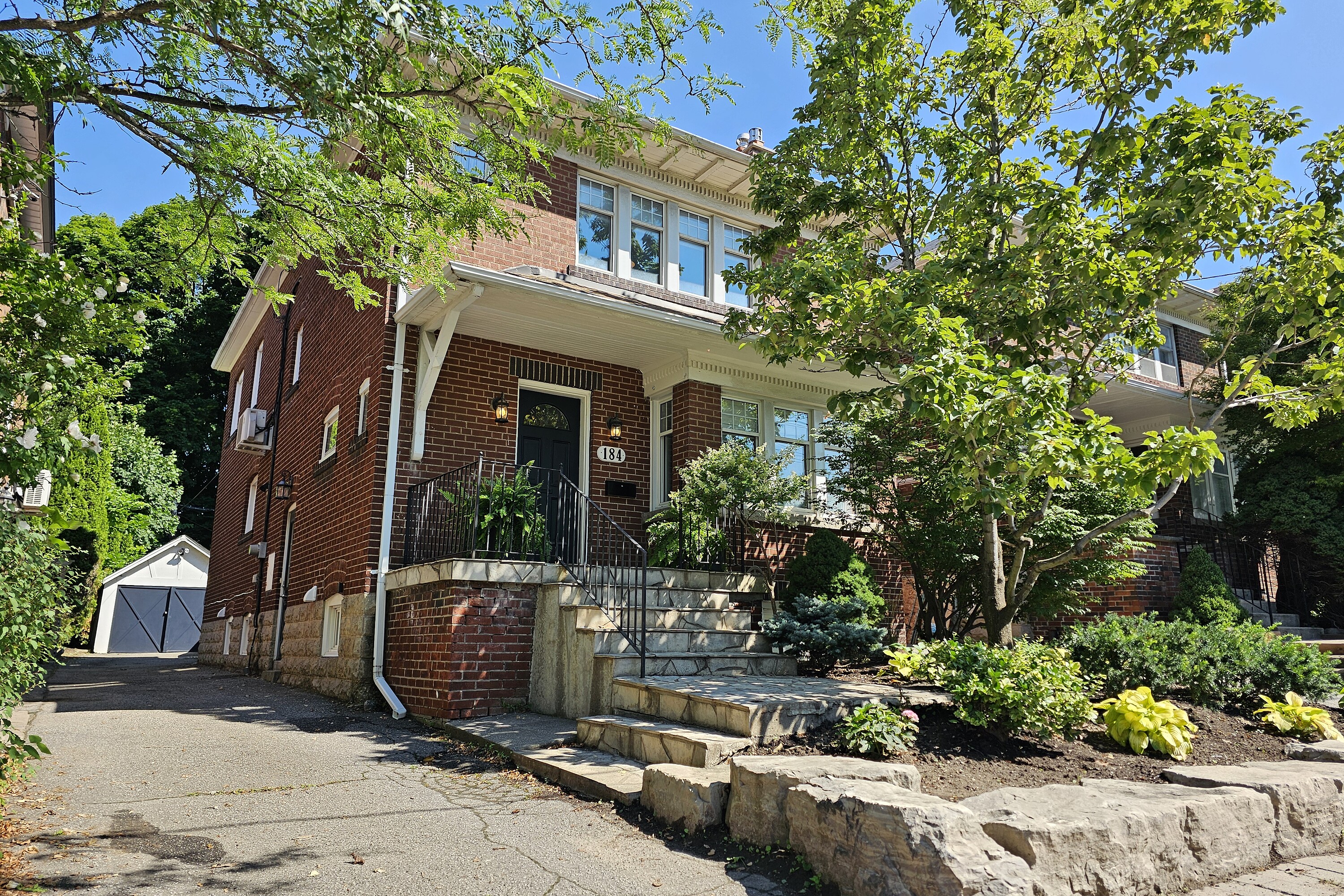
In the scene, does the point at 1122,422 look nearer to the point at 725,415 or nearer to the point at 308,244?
the point at 725,415

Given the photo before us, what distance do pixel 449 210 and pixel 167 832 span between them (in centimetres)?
387

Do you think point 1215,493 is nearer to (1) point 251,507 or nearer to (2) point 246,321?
(1) point 251,507

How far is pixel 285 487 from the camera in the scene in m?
12.8

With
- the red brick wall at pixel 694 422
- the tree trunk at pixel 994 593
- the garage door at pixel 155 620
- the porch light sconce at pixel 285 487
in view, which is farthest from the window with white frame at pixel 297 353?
the garage door at pixel 155 620

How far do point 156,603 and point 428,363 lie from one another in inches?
830

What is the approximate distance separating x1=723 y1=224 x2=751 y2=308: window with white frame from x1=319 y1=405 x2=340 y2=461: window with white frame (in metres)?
5.39

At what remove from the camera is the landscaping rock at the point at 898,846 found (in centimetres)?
306

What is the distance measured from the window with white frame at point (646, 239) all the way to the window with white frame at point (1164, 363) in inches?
408

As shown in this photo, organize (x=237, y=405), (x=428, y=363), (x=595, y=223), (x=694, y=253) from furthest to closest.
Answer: (x=237, y=405)
(x=694, y=253)
(x=595, y=223)
(x=428, y=363)

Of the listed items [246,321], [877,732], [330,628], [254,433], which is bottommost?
[877,732]

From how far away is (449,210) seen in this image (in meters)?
5.55

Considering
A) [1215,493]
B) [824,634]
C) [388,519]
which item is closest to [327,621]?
[388,519]

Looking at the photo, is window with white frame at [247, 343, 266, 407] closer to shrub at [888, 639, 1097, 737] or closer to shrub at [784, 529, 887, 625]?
shrub at [784, 529, 887, 625]

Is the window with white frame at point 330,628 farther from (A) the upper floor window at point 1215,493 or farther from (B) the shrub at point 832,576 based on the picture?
(A) the upper floor window at point 1215,493
